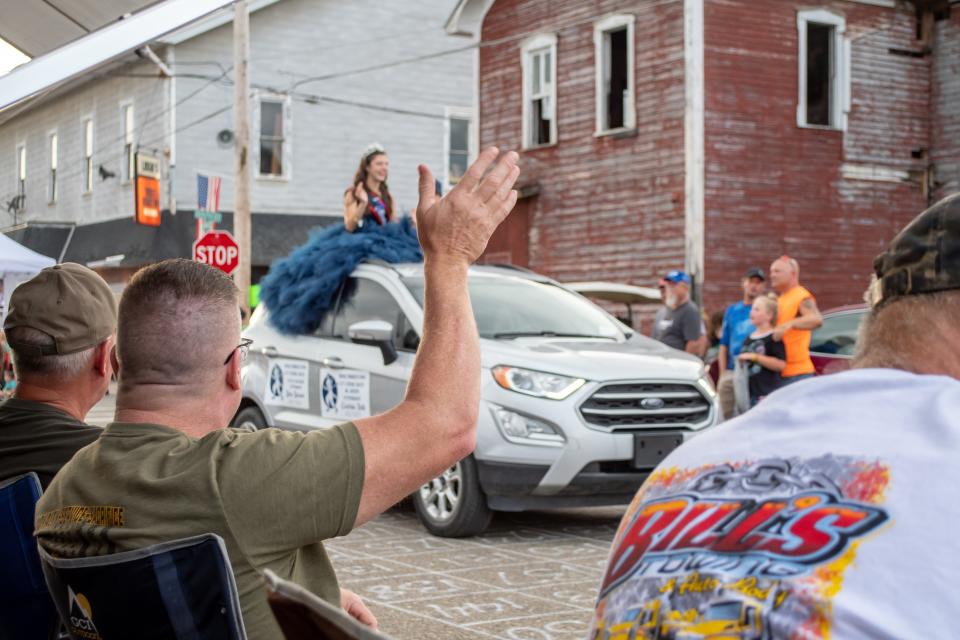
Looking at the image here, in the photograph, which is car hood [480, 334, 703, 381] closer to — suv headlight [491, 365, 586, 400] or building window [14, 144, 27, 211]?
suv headlight [491, 365, 586, 400]

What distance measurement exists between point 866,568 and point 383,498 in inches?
38.5

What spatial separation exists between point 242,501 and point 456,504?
6.27 metres

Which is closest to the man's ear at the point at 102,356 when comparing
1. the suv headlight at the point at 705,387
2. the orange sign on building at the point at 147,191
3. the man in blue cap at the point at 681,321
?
the suv headlight at the point at 705,387

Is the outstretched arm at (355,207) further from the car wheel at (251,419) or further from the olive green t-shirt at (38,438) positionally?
→ the olive green t-shirt at (38,438)

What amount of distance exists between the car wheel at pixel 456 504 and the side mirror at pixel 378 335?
3.03ft

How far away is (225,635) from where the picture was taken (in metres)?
2.12

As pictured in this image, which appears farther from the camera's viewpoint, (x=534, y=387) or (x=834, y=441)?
(x=534, y=387)

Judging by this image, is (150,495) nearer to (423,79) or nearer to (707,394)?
(707,394)

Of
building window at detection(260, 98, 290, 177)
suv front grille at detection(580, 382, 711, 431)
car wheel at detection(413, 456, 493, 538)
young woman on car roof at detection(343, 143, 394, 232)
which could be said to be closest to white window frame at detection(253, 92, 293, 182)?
building window at detection(260, 98, 290, 177)

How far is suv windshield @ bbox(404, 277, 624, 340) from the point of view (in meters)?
9.16

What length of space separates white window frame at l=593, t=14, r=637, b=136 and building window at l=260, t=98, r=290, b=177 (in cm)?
1042

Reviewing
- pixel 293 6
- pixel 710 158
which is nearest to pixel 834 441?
pixel 710 158

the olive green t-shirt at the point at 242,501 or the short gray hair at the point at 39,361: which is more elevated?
the short gray hair at the point at 39,361

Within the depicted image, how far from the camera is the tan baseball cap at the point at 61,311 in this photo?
3172mm
